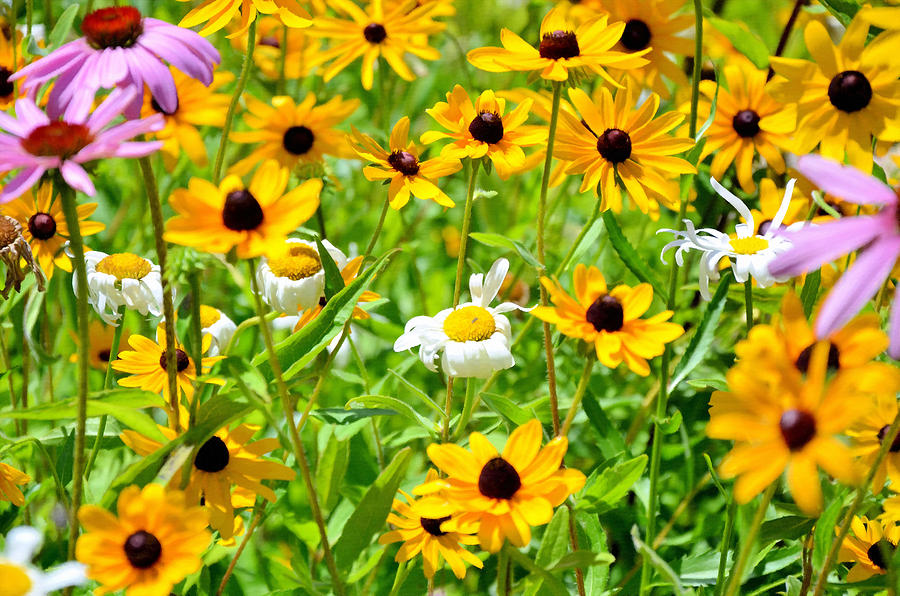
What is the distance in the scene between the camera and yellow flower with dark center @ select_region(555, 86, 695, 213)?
2.91 feet

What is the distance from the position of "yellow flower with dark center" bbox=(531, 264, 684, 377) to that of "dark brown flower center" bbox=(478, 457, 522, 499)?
12 centimetres

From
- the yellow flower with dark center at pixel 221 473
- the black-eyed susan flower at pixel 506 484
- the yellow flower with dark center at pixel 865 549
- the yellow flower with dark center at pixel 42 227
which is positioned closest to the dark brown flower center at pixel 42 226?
the yellow flower with dark center at pixel 42 227

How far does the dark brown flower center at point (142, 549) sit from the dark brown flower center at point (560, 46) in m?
0.55

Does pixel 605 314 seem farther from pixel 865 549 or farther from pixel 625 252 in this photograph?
pixel 865 549

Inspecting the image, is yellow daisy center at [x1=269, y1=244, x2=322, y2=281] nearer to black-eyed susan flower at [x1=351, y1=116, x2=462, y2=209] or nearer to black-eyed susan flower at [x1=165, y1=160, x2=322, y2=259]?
black-eyed susan flower at [x1=351, y1=116, x2=462, y2=209]

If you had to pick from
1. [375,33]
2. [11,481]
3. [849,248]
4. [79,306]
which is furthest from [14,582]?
[375,33]

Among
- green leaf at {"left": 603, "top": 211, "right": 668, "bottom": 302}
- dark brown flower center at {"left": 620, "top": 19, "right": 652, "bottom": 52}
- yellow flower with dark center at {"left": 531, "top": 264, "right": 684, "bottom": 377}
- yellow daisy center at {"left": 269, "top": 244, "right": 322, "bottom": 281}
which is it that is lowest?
yellow daisy center at {"left": 269, "top": 244, "right": 322, "bottom": 281}

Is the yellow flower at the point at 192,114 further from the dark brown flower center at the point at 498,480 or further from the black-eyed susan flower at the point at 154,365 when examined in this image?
the dark brown flower center at the point at 498,480

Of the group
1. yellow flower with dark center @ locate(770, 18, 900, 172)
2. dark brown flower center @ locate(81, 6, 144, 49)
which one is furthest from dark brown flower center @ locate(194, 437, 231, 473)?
yellow flower with dark center @ locate(770, 18, 900, 172)

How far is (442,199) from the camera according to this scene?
914 mm

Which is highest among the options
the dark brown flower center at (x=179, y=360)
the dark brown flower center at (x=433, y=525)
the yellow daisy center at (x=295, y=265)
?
the yellow daisy center at (x=295, y=265)

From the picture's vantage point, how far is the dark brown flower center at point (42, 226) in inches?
38.1

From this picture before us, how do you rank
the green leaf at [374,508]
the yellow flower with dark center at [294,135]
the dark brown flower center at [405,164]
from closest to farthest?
the green leaf at [374,508], the dark brown flower center at [405,164], the yellow flower with dark center at [294,135]

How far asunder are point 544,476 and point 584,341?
148 millimetres
